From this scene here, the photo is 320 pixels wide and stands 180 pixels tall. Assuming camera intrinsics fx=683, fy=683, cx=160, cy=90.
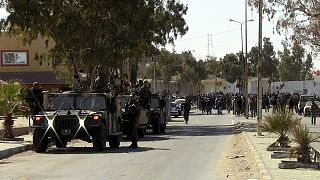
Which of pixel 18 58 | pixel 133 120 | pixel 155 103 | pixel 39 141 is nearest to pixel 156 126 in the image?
pixel 155 103

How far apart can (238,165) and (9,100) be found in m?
10.9

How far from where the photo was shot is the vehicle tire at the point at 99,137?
853 inches

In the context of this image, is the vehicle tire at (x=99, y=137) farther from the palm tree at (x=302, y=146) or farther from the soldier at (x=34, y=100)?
the palm tree at (x=302, y=146)

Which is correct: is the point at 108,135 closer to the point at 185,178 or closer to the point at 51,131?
the point at 51,131

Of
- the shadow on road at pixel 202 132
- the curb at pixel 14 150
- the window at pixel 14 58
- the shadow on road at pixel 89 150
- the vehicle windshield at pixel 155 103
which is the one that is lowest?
the shadow on road at pixel 202 132

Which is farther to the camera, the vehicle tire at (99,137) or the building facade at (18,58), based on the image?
the building facade at (18,58)

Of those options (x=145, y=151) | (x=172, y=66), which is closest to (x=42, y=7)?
(x=145, y=151)

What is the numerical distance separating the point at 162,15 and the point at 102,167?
29.4 metres

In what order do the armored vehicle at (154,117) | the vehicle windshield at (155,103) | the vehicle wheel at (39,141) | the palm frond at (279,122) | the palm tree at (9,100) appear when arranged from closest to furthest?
1. the palm frond at (279,122)
2. the vehicle wheel at (39,141)
3. the palm tree at (9,100)
4. the armored vehicle at (154,117)
5. the vehicle windshield at (155,103)

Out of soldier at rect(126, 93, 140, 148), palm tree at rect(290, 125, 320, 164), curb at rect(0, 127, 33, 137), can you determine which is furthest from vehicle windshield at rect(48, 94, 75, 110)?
palm tree at rect(290, 125, 320, 164)

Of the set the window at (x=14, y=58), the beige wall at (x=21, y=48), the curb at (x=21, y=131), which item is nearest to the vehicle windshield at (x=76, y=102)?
the curb at (x=21, y=131)

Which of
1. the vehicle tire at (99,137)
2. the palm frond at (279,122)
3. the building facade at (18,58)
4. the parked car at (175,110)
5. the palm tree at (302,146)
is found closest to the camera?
the palm tree at (302,146)

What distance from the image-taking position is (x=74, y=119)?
21750mm

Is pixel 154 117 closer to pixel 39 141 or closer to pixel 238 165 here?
pixel 39 141
